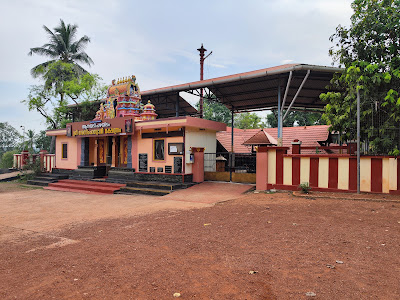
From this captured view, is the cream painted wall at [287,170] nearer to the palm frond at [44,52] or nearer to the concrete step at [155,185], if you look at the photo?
the concrete step at [155,185]

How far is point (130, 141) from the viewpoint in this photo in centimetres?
1584

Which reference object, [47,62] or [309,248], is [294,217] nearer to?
[309,248]

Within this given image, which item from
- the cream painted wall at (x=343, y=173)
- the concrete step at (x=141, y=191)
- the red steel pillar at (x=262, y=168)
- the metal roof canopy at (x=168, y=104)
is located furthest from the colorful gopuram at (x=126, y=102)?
the cream painted wall at (x=343, y=173)

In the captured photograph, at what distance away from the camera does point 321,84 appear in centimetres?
1382

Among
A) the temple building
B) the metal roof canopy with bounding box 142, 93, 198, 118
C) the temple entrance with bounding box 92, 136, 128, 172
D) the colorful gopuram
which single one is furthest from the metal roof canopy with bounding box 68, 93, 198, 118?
the temple entrance with bounding box 92, 136, 128, 172

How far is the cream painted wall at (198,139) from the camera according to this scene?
45.6ft

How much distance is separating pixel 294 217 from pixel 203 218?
224cm

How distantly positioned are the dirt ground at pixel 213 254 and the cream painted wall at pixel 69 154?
11.1 meters

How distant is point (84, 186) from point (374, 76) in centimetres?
1426

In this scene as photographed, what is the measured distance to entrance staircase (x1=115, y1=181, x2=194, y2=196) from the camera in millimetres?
12718

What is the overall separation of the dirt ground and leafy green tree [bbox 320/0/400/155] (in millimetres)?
2715

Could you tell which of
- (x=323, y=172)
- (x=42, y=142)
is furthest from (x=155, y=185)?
(x=42, y=142)

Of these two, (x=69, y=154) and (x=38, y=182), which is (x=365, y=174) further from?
(x=38, y=182)

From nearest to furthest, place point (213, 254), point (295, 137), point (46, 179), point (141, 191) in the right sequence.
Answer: point (213, 254) < point (141, 191) < point (46, 179) < point (295, 137)
